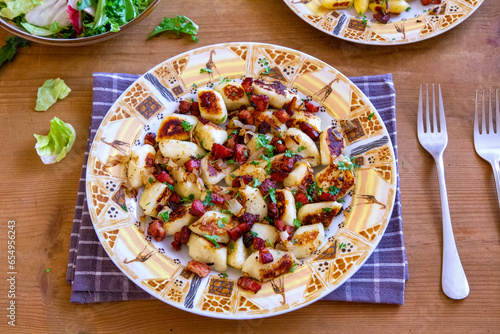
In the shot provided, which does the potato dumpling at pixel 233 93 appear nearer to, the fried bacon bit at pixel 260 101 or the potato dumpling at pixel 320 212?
the fried bacon bit at pixel 260 101

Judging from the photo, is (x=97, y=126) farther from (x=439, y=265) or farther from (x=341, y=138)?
(x=439, y=265)

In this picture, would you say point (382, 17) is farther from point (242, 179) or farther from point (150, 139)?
point (150, 139)

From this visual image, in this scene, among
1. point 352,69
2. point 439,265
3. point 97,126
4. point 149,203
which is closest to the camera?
point 149,203

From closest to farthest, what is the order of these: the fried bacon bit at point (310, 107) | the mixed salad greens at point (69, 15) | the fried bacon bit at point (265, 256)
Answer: the fried bacon bit at point (265, 256), the fried bacon bit at point (310, 107), the mixed salad greens at point (69, 15)

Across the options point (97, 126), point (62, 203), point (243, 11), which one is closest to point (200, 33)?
point (243, 11)

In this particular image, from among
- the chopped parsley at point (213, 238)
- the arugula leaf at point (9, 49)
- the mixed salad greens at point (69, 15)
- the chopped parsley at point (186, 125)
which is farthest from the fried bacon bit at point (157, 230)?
the arugula leaf at point (9, 49)

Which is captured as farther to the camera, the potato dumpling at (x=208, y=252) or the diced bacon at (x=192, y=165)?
the diced bacon at (x=192, y=165)
